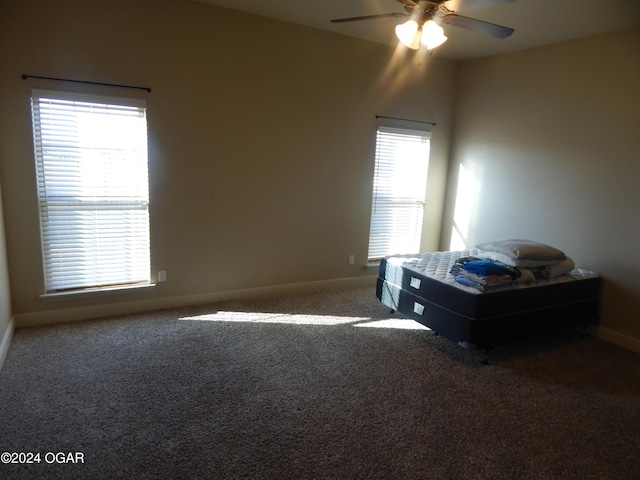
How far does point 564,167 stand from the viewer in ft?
12.6

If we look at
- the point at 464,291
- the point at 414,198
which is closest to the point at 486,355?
the point at 464,291

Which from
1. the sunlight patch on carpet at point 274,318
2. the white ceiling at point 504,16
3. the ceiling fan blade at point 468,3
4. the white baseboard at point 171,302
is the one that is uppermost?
the white ceiling at point 504,16

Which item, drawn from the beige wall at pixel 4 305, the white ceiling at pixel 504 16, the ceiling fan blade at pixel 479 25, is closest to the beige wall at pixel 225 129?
the beige wall at pixel 4 305

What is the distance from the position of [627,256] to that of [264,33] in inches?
152

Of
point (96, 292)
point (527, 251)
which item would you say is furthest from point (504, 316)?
point (96, 292)

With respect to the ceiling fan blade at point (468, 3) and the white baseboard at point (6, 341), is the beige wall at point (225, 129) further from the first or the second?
the ceiling fan blade at point (468, 3)

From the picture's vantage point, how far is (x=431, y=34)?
2436 millimetres

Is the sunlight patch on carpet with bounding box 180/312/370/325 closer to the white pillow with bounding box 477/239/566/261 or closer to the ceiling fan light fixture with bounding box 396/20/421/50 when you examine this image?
the white pillow with bounding box 477/239/566/261

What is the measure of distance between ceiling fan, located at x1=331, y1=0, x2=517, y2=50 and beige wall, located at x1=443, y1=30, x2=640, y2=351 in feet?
5.47

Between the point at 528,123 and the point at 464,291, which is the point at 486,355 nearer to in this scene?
the point at 464,291

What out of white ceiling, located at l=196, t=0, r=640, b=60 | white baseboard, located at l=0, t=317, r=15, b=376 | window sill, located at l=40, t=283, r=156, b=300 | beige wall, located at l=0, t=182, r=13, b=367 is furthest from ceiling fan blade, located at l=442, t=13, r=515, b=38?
white baseboard, located at l=0, t=317, r=15, b=376

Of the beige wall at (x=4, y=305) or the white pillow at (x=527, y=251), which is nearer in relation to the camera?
the beige wall at (x=4, y=305)

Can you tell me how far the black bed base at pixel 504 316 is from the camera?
2922 millimetres

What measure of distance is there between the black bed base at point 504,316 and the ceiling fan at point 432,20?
188 centimetres
